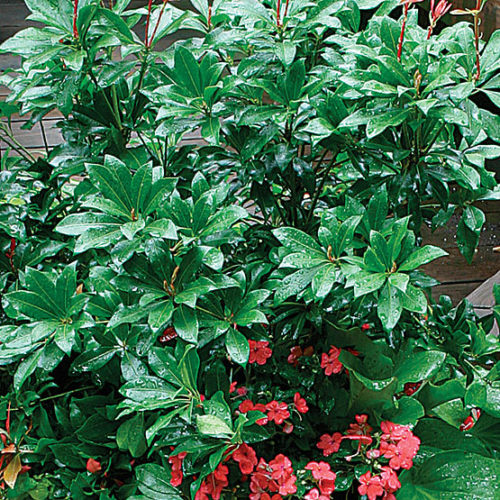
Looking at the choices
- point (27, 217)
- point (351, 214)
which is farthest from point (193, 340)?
point (27, 217)

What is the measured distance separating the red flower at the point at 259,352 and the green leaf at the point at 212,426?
0.63ft

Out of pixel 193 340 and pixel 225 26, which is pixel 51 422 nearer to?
pixel 193 340

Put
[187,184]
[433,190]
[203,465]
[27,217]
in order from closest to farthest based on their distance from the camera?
[203,465]
[433,190]
[187,184]
[27,217]

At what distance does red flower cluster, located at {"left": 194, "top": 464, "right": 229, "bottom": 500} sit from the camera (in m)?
0.94

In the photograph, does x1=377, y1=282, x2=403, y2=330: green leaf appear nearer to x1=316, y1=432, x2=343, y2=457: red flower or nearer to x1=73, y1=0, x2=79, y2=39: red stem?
x1=316, y1=432, x2=343, y2=457: red flower

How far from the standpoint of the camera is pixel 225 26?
1056mm

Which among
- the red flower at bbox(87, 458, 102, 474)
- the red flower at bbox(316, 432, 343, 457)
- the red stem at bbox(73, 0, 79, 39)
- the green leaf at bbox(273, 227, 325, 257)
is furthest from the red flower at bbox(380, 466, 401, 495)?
the red stem at bbox(73, 0, 79, 39)

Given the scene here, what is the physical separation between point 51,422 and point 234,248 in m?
0.48

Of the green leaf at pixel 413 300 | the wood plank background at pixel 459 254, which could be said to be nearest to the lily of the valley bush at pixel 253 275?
the green leaf at pixel 413 300

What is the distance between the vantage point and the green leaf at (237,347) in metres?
0.87

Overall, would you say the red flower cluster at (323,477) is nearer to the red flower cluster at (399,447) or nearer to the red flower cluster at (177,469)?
the red flower cluster at (399,447)

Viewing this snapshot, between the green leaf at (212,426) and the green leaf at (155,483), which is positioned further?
the green leaf at (155,483)

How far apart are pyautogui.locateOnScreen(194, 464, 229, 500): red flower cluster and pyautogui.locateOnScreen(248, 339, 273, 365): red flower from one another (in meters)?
0.18

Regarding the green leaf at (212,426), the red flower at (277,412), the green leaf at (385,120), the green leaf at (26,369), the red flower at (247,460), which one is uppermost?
the green leaf at (385,120)
